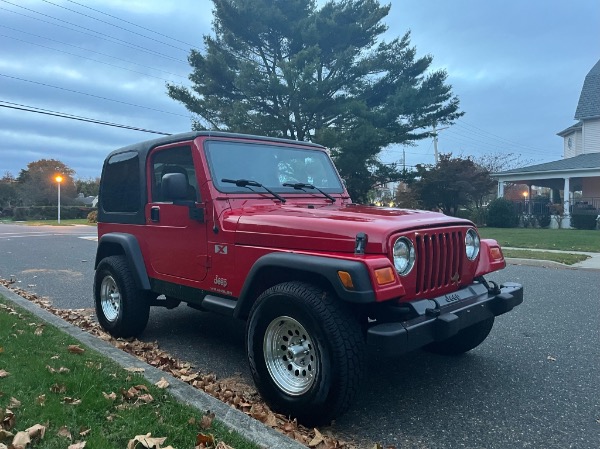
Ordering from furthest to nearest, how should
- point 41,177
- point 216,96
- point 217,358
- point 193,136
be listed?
1. point 41,177
2. point 216,96
3. point 217,358
4. point 193,136

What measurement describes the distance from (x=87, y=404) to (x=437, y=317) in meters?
2.30

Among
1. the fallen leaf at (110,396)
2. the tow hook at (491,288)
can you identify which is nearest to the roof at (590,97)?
the tow hook at (491,288)

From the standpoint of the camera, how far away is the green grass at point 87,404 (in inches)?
113

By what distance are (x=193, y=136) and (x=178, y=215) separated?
707mm

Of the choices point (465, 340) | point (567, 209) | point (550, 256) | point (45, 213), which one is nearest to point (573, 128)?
point (567, 209)

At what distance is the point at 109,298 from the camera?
5.50 metres

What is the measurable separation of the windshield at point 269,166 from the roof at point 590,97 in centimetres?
2586

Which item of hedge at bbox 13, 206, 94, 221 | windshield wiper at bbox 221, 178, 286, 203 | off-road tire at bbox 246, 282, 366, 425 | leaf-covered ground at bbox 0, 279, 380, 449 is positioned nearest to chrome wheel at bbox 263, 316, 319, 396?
off-road tire at bbox 246, 282, 366, 425

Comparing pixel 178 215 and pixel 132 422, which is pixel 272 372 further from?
pixel 178 215

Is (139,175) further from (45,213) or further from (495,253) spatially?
(45,213)

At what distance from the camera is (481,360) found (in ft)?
15.0

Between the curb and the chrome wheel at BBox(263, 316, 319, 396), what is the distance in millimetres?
365

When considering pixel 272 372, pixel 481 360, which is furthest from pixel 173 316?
pixel 481 360

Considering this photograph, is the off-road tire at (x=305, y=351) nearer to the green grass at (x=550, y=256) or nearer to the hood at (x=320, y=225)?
the hood at (x=320, y=225)
